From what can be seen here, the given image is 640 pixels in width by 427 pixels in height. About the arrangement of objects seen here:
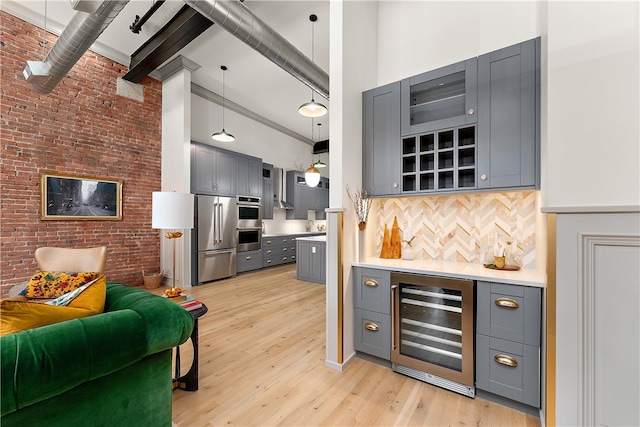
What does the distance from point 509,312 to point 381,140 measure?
1.69m

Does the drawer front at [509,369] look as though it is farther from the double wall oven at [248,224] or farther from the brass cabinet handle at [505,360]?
the double wall oven at [248,224]

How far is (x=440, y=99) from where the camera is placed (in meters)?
2.38

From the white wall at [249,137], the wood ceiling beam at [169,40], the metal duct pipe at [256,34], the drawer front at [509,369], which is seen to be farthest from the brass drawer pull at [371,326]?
the white wall at [249,137]

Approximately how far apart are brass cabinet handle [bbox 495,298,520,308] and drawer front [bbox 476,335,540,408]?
239 mm

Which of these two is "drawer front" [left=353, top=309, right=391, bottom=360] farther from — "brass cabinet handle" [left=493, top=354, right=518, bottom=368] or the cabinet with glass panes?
the cabinet with glass panes

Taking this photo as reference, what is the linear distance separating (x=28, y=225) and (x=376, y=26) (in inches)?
207

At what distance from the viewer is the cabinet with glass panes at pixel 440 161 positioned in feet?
7.32

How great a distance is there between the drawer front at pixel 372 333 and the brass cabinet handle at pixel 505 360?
0.74 m

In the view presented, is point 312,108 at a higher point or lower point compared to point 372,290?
higher

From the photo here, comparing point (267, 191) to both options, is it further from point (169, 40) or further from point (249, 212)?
point (169, 40)

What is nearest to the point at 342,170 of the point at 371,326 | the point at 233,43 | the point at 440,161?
the point at 440,161

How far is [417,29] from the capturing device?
9.07 ft

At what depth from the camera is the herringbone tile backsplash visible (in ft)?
7.35

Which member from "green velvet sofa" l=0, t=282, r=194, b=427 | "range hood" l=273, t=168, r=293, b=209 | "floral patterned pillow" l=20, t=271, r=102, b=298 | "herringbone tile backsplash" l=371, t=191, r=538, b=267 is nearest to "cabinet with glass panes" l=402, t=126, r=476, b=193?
"herringbone tile backsplash" l=371, t=191, r=538, b=267
